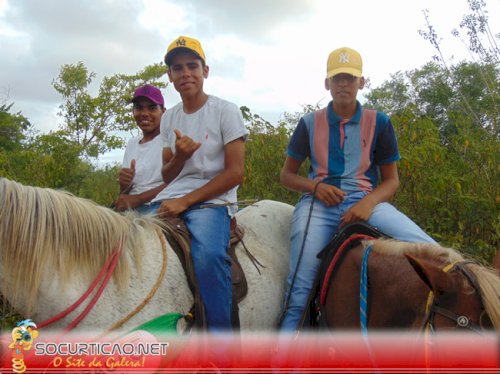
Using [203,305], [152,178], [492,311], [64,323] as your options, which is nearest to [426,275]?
[492,311]

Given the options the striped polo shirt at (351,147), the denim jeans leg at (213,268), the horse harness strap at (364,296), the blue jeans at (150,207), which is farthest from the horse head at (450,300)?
the blue jeans at (150,207)

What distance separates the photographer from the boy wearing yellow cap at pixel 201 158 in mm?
2703

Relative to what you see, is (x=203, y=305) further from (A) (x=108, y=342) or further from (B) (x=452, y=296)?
(B) (x=452, y=296)

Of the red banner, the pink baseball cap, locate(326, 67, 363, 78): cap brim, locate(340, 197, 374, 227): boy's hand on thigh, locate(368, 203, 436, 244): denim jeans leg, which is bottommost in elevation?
the red banner

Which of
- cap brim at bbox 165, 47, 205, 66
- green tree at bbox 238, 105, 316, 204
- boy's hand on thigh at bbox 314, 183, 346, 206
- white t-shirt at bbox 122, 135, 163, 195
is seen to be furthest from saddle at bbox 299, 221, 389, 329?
green tree at bbox 238, 105, 316, 204

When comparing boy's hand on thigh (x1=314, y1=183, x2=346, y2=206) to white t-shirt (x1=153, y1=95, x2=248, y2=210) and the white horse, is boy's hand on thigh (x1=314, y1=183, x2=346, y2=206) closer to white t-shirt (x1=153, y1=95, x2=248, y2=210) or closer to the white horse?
white t-shirt (x1=153, y1=95, x2=248, y2=210)

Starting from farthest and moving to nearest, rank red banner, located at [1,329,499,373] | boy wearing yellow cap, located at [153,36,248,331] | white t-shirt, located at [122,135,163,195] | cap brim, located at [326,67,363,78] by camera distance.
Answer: white t-shirt, located at [122,135,163,195]
cap brim, located at [326,67,363,78]
boy wearing yellow cap, located at [153,36,248,331]
red banner, located at [1,329,499,373]

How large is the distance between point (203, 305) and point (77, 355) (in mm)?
671

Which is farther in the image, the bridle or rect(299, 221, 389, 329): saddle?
rect(299, 221, 389, 329): saddle

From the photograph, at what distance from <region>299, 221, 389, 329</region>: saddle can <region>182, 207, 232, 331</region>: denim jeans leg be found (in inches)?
19.4

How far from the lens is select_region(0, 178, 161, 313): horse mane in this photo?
2199 millimetres

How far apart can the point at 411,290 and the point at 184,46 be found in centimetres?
195

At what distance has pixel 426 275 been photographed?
197cm

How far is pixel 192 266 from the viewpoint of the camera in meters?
2.60
